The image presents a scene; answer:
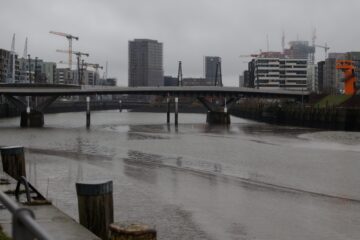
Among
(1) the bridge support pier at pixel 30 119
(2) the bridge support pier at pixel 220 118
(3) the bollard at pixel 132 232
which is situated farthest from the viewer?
(2) the bridge support pier at pixel 220 118

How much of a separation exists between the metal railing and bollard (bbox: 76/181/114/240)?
6.92 metres

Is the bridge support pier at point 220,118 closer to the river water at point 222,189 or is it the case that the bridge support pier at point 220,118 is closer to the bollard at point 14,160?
the river water at point 222,189

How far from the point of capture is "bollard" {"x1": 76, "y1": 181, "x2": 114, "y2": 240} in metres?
11.1

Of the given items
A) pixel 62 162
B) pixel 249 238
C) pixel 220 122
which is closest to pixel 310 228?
pixel 249 238

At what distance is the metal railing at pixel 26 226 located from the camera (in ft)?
12.3

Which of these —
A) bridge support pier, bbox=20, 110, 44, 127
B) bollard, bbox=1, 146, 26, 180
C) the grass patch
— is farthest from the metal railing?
the grass patch

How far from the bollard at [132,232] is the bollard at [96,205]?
9.75ft

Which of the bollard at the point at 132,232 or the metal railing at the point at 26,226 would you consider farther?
the bollard at the point at 132,232

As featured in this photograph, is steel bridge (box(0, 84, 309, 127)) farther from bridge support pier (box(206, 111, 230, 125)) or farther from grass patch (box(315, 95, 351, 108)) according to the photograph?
grass patch (box(315, 95, 351, 108))

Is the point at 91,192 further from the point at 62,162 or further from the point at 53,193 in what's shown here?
the point at 62,162

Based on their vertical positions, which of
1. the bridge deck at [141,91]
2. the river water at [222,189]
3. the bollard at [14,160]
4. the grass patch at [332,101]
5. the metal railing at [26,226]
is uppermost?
the bridge deck at [141,91]

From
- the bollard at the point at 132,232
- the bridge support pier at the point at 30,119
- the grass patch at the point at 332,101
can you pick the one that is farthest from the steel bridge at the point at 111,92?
the bollard at the point at 132,232

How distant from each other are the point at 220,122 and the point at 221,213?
90622mm

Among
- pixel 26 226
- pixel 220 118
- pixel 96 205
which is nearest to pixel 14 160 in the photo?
pixel 96 205
